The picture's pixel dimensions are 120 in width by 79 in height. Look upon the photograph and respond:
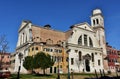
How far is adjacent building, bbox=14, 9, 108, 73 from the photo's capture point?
66.9 m

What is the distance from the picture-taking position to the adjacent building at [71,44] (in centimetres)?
6688

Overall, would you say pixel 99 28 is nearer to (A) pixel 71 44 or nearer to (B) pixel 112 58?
(B) pixel 112 58

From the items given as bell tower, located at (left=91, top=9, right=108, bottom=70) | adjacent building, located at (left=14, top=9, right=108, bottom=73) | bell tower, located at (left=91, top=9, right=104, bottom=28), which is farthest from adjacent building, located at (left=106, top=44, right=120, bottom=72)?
bell tower, located at (left=91, top=9, right=104, bottom=28)

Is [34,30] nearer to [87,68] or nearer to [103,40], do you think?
[87,68]

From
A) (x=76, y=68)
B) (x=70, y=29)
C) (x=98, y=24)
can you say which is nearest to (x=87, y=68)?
(x=76, y=68)

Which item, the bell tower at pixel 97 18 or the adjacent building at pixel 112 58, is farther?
the bell tower at pixel 97 18

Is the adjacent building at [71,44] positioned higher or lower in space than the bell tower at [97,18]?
lower

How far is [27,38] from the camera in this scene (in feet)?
232

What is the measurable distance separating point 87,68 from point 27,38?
28.5 meters

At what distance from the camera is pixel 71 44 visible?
72625mm

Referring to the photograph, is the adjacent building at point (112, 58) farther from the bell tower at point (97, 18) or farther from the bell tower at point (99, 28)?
the bell tower at point (97, 18)

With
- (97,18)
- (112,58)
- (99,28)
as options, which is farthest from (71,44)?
(112,58)

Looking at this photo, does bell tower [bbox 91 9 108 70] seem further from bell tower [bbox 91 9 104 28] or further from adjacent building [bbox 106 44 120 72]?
adjacent building [bbox 106 44 120 72]

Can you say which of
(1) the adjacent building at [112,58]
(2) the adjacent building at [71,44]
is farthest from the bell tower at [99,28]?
(1) the adjacent building at [112,58]
